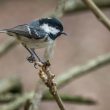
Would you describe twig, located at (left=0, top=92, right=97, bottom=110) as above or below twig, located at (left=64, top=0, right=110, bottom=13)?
below

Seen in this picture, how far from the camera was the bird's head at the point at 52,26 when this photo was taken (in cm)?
166

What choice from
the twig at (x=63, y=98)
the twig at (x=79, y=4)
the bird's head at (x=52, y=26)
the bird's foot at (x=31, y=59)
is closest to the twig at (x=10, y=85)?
the twig at (x=63, y=98)

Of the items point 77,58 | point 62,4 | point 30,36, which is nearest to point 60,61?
point 77,58

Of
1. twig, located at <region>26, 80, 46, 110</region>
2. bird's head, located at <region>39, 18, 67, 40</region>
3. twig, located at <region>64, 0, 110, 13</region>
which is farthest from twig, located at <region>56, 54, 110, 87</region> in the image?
bird's head, located at <region>39, 18, 67, 40</region>

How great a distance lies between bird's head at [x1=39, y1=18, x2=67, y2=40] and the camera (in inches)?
65.3

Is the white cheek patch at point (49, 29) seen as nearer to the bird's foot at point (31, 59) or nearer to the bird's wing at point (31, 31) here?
the bird's wing at point (31, 31)

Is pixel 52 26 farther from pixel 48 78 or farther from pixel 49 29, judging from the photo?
pixel 48 78

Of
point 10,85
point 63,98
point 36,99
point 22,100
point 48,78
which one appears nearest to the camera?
point 48,78

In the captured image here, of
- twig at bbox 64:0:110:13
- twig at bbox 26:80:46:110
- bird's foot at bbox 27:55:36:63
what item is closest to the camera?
bird's foot at bbox 27:55:36:63

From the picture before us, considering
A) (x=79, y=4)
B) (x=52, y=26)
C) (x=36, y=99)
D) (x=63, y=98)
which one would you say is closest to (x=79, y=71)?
(x=63, y=98)

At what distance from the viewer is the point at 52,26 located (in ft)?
5.45

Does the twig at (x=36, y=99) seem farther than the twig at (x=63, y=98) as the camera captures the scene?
No

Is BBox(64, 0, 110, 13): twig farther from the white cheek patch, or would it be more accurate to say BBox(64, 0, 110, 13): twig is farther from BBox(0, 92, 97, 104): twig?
the white cheek patch

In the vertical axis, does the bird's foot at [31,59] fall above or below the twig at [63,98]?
below
